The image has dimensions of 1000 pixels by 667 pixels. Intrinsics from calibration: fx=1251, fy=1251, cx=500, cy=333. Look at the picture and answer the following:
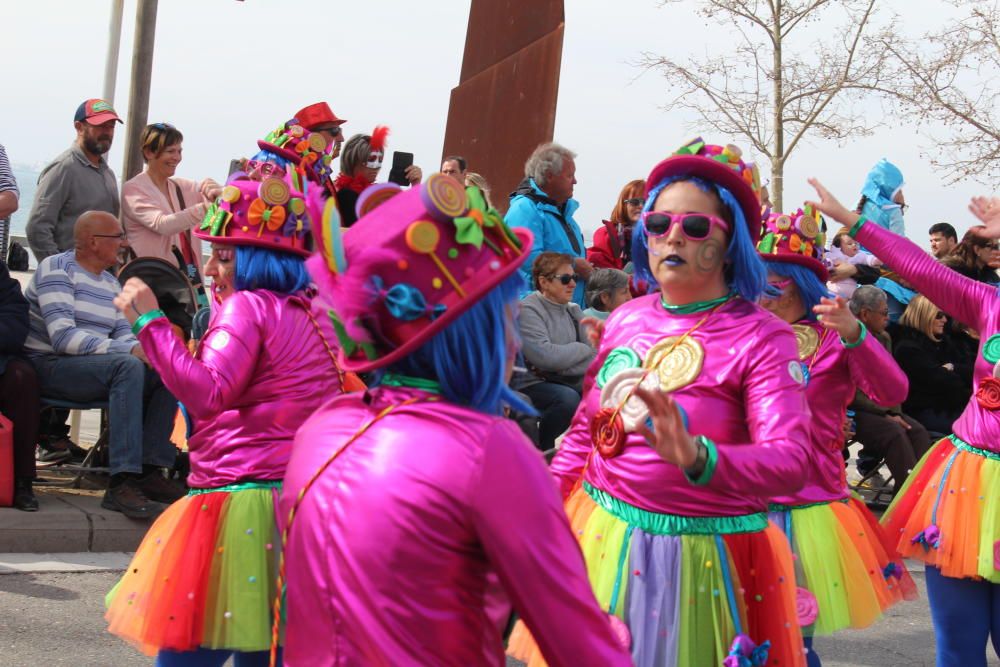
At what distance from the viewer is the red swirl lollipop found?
359 centimetres

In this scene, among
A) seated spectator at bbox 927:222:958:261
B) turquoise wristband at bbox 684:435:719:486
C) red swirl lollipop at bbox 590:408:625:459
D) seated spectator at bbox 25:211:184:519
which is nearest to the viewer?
turquoise wristband at bbox 684:435:719:486

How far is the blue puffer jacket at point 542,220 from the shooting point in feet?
26.9

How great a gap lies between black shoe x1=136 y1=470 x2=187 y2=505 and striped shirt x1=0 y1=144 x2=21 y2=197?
207 cm

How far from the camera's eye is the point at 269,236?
4336mm

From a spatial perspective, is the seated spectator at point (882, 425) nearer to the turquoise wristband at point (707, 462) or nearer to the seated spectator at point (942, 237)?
the seated spectator at point (942, 237)


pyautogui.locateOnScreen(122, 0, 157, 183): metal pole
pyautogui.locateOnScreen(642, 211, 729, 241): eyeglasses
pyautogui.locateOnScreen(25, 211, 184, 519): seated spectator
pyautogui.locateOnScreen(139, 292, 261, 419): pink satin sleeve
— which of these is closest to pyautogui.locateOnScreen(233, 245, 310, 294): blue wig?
pyautogui.locateOnScreen(139, 292, 261, 419): pink satin sleeve

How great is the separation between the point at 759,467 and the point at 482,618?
1140 millimetres

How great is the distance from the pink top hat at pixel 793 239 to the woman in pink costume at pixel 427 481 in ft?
9.34

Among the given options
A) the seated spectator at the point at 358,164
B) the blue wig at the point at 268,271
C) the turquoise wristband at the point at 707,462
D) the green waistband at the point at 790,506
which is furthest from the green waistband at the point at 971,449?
the seated spectator at the point at 358,164

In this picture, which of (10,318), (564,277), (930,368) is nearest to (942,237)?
(930,368)

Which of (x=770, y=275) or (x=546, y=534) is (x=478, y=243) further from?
(x=770, y=275)

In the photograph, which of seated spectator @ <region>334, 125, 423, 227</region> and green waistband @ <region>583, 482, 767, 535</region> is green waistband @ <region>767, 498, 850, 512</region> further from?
seated spectator @ <region>334, 125, 423, 227</region>

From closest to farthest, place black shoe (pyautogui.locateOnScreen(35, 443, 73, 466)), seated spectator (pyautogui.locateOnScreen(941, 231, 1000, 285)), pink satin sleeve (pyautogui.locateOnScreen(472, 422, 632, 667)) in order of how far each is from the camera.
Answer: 1. pink satin sleeve (pyautogui.locateOnScreen(472, 422, 632, 667))
2. black shoe (pyautogui.locateOnScreen(35, 443, 73, 466))
3. seated spectator (pyautogui.locateOnScreen(941, 231, 1000, 285))

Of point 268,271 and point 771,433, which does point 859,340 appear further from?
point 268,271
